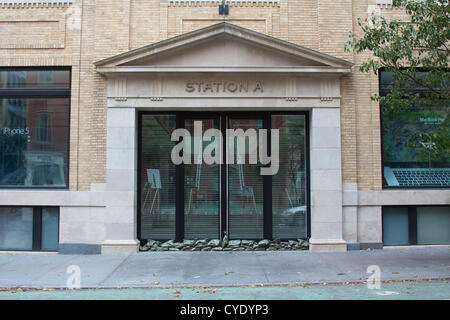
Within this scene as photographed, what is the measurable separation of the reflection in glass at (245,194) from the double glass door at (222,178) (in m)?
0.03

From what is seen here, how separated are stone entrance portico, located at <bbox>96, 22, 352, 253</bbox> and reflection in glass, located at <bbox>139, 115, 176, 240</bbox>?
436 mm

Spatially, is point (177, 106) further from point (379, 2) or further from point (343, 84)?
point (379, 2)

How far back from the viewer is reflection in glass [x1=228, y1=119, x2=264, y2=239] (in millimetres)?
11516

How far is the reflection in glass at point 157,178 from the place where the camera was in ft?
37.7

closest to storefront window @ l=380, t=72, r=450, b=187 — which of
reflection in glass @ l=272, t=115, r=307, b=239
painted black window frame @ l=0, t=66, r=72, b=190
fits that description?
reflection in glass @ l=272, t=115, r=307, b=239

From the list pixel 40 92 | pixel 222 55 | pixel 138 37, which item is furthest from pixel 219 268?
pixel 40 92

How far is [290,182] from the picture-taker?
1167 cm

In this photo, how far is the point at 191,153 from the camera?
38.2 ft

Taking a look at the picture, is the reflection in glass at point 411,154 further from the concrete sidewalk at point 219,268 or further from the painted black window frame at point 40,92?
the painted black window frame at point 40,92

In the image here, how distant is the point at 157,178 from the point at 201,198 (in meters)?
1.36

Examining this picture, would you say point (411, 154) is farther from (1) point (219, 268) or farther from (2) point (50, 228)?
(2) point (50, 228)

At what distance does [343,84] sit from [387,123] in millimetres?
1709

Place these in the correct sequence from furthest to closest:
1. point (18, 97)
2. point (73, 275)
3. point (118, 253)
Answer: point (18, 97)
point (118, 253)
point (73, 275)

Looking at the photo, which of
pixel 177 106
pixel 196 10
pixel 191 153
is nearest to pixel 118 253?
pixel 191 153
